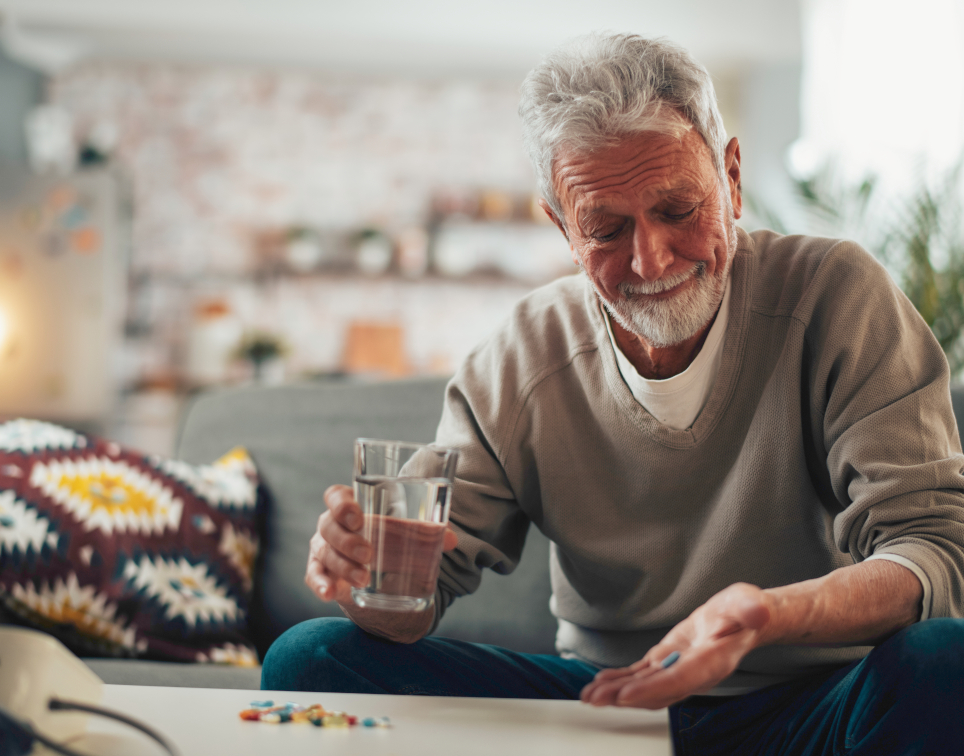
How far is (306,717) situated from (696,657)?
326 mm

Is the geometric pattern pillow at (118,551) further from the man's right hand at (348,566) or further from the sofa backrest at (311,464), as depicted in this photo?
the man's right hand at (348,566)

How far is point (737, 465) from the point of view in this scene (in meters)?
1.10

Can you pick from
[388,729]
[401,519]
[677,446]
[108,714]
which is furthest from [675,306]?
[108,714]

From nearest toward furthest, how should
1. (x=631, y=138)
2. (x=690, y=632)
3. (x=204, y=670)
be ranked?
1. (x=690, y=632)
2. (x=631, y=138)
3. (x=204, y=670)

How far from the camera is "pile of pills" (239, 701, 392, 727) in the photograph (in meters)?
0.69

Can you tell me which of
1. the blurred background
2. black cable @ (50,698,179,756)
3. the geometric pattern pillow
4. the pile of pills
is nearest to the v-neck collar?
the pile of pills

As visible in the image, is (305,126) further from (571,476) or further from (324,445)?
(571,476)

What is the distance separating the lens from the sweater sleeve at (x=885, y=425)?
2.92ft

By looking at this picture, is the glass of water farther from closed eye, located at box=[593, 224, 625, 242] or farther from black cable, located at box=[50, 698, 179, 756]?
closed eye, located at box=[593, 224, 625, 242]

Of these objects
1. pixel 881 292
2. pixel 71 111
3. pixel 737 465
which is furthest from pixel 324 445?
pixel 71 111

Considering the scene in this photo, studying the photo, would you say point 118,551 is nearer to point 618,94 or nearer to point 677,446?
point 677,446

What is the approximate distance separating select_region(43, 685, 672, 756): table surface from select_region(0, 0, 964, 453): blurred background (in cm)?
439

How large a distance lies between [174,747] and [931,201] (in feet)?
7.32

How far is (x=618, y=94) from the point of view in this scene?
101cm
